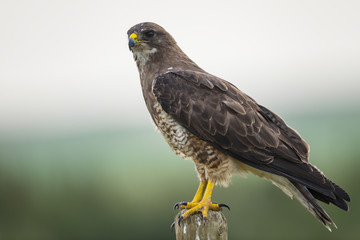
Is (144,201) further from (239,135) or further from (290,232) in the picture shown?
(239,135)

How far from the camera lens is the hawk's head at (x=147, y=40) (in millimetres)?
6609

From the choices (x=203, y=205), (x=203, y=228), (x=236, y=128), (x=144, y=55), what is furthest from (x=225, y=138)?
(x=144, y=55)

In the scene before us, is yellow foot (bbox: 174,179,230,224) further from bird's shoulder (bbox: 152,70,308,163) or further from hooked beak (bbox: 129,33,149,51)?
hooked beak (bbox: 129,33,149,51)

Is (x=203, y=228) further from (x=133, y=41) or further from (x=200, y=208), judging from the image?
(x=133, y=41)

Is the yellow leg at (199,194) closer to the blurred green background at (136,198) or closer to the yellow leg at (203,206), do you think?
the yellow leg at (203,206)

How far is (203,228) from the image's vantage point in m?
5.37

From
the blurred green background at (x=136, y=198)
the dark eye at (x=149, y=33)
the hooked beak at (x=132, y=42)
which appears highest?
the dark eye at (x=149, y=33)

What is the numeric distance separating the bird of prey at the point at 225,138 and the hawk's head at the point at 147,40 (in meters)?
0.34

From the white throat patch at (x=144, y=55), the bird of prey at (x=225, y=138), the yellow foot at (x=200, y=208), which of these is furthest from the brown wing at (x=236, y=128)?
the yellow foot at (x=200, y=208)

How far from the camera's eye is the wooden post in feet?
17.4

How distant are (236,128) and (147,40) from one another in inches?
55.9

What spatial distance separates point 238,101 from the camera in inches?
247

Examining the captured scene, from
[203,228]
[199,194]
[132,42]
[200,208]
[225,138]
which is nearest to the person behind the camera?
[203,228]

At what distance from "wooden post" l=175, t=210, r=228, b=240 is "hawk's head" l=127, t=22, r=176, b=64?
1999mm
